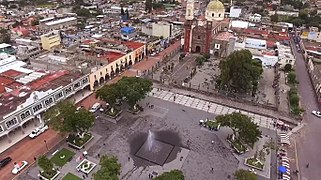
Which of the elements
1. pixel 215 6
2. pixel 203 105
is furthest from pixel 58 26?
pixel 203 105

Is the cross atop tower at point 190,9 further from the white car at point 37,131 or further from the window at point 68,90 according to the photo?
the white car at point 37,131

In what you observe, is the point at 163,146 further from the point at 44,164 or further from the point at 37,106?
the point at 37,106

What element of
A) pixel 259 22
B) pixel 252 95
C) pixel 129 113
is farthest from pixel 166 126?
pixel 259 22

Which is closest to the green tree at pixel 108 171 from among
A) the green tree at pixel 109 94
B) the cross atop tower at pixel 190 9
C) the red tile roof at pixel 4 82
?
the green tree at pixel 109 94

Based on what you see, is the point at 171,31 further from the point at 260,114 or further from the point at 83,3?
the point at 83,3

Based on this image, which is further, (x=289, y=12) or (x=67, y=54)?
(x=289, y=12)

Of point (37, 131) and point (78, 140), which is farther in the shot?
point (37, 131)
